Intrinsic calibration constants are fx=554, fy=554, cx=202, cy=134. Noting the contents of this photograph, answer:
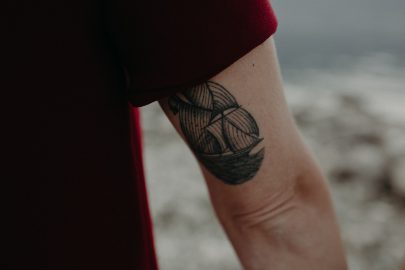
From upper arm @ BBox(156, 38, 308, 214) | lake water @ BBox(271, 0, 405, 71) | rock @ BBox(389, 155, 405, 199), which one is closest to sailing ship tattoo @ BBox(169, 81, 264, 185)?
upper arm @ BBox(156, 38, 308, 214)

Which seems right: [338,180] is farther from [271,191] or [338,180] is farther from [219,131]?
[219,131]

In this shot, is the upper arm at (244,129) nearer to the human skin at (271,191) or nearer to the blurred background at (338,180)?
the human skin at (271,191)

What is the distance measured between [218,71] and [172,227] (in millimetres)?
2518

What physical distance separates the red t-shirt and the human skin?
0.19 ft

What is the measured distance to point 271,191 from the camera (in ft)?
3.45

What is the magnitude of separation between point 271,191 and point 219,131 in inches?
6.8

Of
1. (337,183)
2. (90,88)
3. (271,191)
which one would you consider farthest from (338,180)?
(90,88)

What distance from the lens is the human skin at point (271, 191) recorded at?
95 cm

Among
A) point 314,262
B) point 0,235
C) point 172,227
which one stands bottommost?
point 314,262

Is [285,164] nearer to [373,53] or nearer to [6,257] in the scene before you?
[6,257]

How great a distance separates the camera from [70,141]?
926mm

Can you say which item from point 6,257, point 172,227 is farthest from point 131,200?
point 172,227

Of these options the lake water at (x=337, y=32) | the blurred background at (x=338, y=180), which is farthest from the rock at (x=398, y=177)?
the lake water at (x=337, y=32)

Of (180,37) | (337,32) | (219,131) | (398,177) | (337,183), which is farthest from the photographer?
(337,32)
